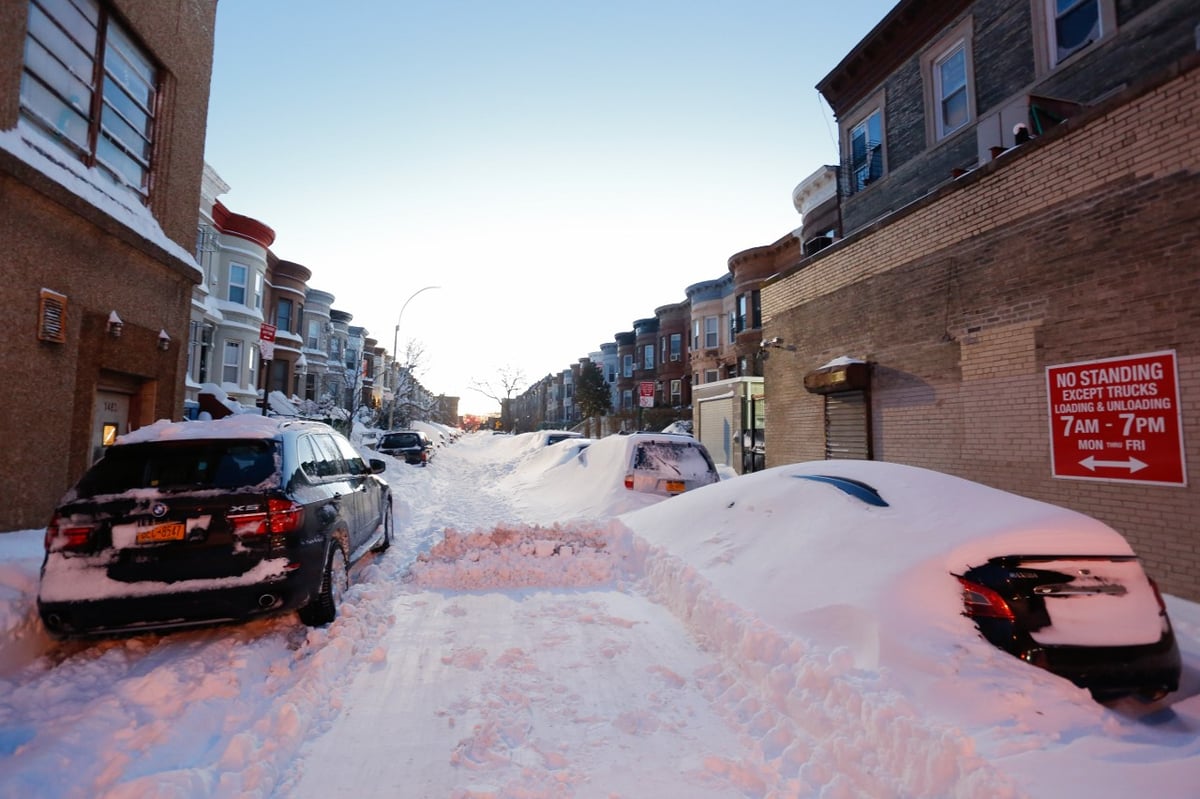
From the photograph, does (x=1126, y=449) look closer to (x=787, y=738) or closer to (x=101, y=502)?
(x=787, y=738)

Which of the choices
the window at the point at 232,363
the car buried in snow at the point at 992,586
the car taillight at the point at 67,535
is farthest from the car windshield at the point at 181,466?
the window at the point at 232,363

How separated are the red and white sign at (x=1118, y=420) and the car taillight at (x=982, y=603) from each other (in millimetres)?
4601

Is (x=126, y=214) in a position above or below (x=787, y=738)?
above

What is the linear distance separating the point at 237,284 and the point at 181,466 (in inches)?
1054

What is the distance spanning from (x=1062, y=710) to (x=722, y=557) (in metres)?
2.57

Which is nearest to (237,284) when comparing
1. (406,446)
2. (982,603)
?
(406,446)

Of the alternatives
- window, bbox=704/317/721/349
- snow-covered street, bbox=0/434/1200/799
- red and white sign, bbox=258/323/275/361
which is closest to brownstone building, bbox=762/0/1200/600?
snow-covered street, bbox=0/434/1200/799

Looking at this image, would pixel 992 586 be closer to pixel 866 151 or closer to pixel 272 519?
pixel 272 519

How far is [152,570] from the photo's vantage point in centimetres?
415

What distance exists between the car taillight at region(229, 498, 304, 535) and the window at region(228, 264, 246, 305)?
26.9 m

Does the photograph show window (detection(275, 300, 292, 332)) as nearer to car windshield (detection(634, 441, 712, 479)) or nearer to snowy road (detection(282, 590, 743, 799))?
car windshield (detection(634, 441, 712, 479))

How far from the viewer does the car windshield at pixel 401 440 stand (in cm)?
2469

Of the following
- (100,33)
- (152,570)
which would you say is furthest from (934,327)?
(100,33)

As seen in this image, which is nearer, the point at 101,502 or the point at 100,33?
the point at 101,502
